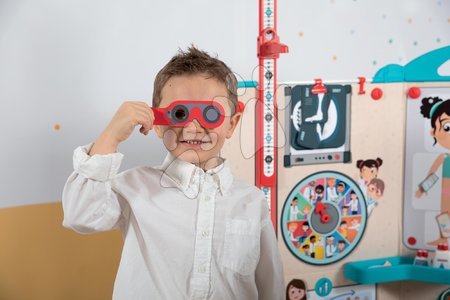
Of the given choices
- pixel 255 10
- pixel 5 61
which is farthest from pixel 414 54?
pixel 5 61

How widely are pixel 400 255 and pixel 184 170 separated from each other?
98 cm

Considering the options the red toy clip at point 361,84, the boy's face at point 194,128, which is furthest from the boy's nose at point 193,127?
the red toy clip at point 361,84

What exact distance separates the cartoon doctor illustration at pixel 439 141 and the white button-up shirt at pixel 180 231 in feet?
2.72

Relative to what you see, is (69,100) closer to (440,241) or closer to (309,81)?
(309,81)

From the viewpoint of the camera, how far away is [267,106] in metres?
1.43

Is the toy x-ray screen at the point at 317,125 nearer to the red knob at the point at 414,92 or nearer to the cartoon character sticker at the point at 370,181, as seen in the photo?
the cartoon character sticker at the point at 370,181

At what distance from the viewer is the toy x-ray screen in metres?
1.52

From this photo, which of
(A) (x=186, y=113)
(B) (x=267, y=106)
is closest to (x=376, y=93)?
(B) (x=267, y=106)

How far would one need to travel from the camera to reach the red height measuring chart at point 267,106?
1351mm

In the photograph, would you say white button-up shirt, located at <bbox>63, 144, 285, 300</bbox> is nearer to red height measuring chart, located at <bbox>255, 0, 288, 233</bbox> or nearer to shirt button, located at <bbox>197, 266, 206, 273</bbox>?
shirt button, located at <bbox>197, 266, 206, 273</bbox>

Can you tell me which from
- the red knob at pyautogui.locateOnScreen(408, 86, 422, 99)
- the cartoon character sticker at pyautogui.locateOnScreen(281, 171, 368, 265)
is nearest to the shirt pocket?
the cartoon character sticker at pyautogui.locateOnScreen(281, 171, 368, 265)

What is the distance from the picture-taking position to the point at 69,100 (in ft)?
4.11

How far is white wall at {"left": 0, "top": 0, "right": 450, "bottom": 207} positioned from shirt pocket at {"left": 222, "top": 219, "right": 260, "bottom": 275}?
403mm

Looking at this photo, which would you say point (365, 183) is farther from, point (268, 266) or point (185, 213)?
point (185, 213)
